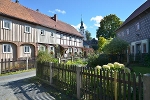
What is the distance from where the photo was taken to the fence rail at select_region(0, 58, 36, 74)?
12354mm

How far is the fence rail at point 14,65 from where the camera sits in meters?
12.4

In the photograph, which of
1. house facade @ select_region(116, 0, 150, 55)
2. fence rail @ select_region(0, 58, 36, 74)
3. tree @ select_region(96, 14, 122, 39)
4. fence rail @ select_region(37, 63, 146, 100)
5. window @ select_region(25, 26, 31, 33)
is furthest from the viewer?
tree @ select_region(96, 14, 122, 39)

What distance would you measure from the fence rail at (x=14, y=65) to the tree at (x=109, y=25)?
38.1 meters

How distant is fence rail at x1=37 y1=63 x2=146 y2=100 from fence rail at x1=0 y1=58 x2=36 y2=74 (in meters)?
6.96

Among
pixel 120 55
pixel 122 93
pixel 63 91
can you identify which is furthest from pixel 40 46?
pixel 122 93

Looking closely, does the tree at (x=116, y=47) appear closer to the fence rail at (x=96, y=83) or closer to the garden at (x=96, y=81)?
the garden at (x=96, y=81)

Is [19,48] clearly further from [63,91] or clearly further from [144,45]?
[144,45]

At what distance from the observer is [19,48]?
1752 centimetres

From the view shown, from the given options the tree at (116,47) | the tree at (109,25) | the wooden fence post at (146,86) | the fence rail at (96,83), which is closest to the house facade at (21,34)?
the tree at (116,47)

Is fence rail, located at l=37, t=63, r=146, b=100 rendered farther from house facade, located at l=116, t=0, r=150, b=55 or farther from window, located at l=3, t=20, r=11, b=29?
house facade, located at l=116, t=0, r=150, b=55

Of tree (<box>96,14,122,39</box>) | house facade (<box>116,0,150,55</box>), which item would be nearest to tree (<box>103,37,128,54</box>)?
house facade (<box>116,0,150,55</box>)

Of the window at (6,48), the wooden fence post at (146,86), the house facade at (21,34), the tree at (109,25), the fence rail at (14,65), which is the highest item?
the tree at (109,25)

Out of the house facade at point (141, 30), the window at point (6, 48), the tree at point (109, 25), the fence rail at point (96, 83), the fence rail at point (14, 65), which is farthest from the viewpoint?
the tree at point (109, 25)

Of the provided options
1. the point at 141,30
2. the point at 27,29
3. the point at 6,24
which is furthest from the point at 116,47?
the point at 6,24
